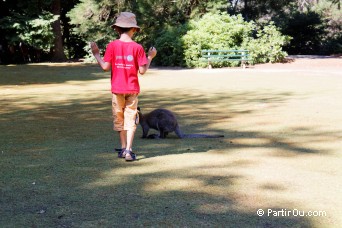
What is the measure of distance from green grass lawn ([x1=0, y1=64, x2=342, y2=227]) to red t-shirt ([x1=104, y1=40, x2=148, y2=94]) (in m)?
0.97

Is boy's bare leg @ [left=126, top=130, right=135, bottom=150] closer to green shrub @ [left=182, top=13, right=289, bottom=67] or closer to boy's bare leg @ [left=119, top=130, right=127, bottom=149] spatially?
boy's bare leg @ [left=119, top=130, right=127, bottom=149]

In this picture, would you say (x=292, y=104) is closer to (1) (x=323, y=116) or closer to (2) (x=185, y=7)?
(1) (x=323, y=116)

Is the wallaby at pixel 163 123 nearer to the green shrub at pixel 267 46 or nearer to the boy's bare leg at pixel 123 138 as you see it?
the boy's bare leg at pixel 123 138

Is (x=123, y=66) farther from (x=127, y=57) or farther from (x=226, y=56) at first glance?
(x=226, y=56)

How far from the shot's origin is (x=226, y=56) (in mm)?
27344

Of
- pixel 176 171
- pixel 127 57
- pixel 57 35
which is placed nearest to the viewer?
pixel 176 171

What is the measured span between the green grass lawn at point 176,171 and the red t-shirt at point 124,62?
965mm

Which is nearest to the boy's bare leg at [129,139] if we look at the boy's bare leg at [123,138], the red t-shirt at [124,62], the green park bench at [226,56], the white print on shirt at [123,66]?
the boy's bare leg at [123,138]

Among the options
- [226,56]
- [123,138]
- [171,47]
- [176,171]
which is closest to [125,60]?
[123,138]

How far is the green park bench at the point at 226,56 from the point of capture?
27.2 m

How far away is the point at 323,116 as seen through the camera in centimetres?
966

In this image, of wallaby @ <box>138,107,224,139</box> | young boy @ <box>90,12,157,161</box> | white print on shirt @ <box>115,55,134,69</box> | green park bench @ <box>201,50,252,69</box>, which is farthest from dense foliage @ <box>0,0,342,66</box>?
white print on shirt @ <box>115,55,134,69</box>

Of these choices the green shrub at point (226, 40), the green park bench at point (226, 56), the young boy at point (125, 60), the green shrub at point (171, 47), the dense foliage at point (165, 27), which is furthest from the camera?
the dense foliage at point (165, 27)

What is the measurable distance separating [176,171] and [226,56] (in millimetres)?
22426
